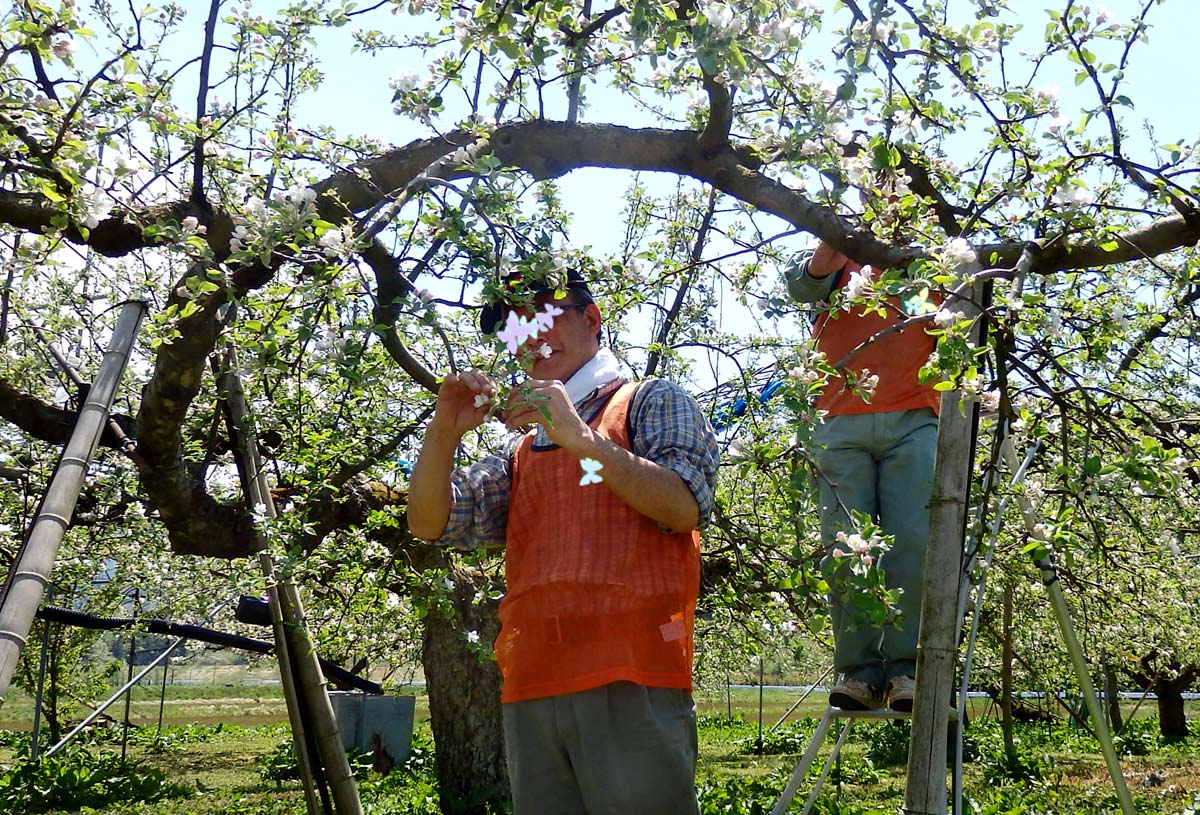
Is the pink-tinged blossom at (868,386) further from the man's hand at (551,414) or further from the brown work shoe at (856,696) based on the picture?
the brown work shoe at (856,696)

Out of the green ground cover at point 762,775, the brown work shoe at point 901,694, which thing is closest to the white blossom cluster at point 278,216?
the brown work shoe at point 901,694

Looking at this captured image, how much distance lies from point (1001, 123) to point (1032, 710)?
24404 mm

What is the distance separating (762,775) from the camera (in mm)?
A: 12102

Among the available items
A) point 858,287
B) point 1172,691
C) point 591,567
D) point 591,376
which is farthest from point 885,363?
point 1172,691

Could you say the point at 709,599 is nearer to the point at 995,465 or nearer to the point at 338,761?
the point at 338,761

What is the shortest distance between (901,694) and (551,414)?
1600 mm

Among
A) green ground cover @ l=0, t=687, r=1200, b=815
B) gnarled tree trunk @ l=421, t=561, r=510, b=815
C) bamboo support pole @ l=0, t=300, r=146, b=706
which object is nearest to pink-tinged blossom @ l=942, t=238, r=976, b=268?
bamboo support pole @ l=0, t=300, r=146, b=706

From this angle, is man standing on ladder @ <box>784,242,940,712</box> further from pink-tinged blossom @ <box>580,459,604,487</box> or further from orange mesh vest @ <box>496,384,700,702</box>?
pink-tinged blossom @ <box>580,459,604,487</box>

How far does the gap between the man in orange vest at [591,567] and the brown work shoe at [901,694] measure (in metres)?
1.06

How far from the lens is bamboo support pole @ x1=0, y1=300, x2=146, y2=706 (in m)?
2.71

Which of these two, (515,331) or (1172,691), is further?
(1172,691)

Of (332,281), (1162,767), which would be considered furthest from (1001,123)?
(1162,767)

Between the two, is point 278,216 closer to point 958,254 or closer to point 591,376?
point 591,376

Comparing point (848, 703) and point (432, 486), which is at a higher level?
point (432, 486)
